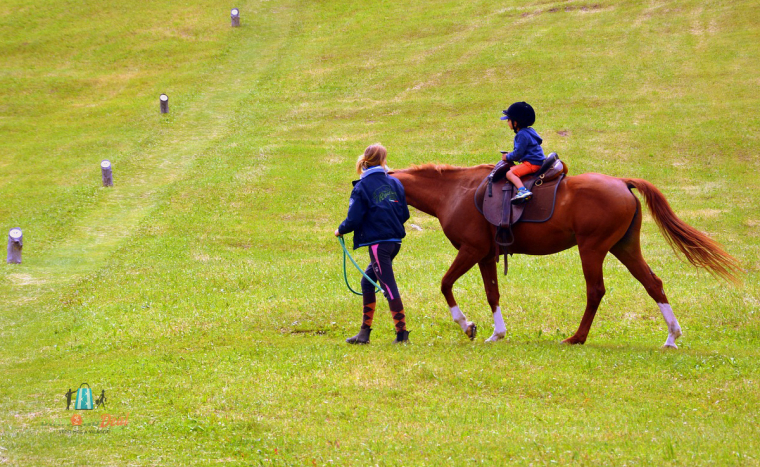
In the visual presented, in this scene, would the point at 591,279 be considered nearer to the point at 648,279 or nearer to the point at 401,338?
the point at 648,279

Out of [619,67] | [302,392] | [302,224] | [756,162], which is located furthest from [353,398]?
[619,67]

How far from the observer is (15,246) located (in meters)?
18.8

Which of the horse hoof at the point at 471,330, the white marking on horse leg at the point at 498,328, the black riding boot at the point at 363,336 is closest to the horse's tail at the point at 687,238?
the white marking on horse leg at the point at 498,328

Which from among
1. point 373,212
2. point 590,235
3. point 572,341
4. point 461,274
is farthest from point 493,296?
point 373,212

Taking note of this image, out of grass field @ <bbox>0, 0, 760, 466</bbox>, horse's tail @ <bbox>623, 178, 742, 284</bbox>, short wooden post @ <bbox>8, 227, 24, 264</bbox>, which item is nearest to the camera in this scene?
grass field @ <bbox>0, 0, 760, 466</bbox>

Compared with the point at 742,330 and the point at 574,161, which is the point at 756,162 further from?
the point at 742,330

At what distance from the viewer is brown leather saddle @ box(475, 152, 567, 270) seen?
10438 millimetres

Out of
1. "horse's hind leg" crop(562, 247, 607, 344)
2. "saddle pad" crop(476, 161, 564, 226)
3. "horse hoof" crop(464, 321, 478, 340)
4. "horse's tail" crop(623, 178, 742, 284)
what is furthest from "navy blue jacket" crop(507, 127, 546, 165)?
"horse hoof" crop(464, 321, 478, 340)

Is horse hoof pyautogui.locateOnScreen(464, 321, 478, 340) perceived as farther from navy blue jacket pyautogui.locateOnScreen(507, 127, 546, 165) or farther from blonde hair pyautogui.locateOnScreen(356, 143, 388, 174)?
blonde hair pyautogui.locateOnScreen(356, 143, 388, 174)

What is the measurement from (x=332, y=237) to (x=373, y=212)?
10.9 m

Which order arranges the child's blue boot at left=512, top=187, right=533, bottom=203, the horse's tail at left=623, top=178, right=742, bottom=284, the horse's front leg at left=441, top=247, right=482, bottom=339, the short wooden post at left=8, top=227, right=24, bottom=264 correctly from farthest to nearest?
the short wooden post at left=8, top=227, right=24, bottom=264 → the horse's front leg at left=441, top=247, right=482, bottom=339 → the child's blue boot at left=512, top=187, right=533, bottom=203 → the horse's tail at left=623, top=178, right=742, bottom=284

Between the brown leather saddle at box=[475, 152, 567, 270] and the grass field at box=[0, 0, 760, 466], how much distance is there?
1809 millimetres

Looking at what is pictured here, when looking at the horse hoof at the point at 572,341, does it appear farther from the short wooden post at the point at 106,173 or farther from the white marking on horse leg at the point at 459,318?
the short wooden post at the point at 106,173

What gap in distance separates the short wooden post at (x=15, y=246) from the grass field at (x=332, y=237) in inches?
32.8
